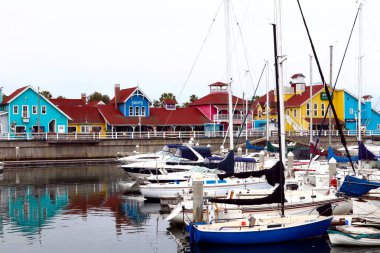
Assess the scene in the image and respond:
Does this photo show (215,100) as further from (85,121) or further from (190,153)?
(190,153)

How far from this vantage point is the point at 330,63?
54875 millimetres

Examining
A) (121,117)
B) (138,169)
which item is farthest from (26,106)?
(138,169)

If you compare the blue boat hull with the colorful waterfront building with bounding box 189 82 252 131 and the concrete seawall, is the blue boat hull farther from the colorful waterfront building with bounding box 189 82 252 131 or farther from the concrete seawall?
the colorful waterfront building with bounding box 189 82 252 131

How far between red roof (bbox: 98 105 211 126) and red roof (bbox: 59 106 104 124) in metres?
0.81

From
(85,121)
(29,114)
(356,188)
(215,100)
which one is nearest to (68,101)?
(85,121)

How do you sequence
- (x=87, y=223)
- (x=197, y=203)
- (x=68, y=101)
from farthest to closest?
(x=68, y=101) < (x=87, y=223) < (x=197, y=203)

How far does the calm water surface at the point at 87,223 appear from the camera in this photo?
22812mm

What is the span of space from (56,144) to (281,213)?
151 feet

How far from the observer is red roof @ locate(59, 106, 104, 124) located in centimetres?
7800

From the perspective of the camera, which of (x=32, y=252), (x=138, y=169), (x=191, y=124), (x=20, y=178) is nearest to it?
(x=32, y=252)

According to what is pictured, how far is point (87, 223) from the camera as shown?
92.0 ft

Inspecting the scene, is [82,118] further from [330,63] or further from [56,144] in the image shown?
[330,63]

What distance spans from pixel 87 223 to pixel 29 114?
49.4 metres

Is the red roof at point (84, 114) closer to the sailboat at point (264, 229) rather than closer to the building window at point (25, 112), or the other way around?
the building window at point (25, 112)
